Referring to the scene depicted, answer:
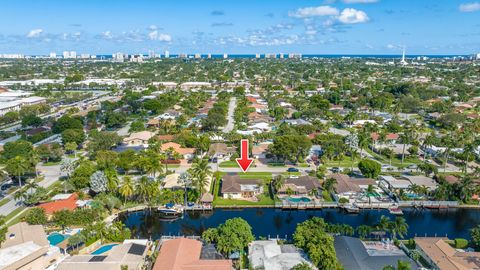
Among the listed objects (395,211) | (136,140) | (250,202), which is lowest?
(395,211)

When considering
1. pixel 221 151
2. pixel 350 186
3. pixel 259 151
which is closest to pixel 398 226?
pixel 350 186

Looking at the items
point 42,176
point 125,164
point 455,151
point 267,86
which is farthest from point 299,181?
point 267,86

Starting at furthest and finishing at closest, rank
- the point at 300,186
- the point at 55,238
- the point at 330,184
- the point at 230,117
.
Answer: the point at 230,117 → the point at 300,186 → the point at 330,184 → the point at 55,238

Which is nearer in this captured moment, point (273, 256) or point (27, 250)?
point (27, 250)

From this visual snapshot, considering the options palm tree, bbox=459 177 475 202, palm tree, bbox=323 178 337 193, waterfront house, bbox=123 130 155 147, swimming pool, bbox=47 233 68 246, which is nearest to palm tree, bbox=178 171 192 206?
swimming pool, bbox=47 233 68 246

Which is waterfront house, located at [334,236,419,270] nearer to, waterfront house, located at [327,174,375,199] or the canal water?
the canal water

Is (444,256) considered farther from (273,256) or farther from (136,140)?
(136,140)

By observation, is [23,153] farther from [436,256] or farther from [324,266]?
[436,256]
